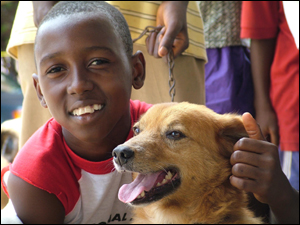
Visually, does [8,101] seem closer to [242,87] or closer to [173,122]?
[242,87]

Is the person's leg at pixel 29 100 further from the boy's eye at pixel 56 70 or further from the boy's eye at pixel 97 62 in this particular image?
the boy's eye at pixel 97 62

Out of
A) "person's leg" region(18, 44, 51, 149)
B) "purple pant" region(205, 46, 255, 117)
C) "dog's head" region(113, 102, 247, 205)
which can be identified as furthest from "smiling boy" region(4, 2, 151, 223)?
"purple pant" region(205, 46, 255, 117)

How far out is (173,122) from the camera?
6.20 feet

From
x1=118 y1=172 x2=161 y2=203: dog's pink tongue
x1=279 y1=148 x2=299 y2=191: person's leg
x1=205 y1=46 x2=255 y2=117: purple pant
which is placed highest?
x1=118 y1=172 x2=161 y2=203: dog's pink tongue

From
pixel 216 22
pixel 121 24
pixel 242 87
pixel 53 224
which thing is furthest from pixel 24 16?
pixel 242 87

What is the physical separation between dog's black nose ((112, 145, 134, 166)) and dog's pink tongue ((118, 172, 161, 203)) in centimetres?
15

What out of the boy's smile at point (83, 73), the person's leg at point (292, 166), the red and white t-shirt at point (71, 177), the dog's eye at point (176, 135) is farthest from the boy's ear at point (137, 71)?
the person's leg at point (292, 166)

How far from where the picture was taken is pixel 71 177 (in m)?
2.17

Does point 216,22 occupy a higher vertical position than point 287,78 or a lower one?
higher

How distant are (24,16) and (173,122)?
1.74 metres

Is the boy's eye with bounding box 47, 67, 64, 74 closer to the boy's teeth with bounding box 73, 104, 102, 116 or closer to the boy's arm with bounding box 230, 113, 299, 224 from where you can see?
the boy's teeth with bounding box 73, 104, 102, 116

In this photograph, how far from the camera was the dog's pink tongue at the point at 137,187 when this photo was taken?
1.69 m

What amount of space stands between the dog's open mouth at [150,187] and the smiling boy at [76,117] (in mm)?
447

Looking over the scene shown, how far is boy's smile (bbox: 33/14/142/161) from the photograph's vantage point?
1.95 metres
